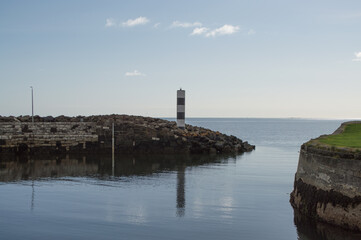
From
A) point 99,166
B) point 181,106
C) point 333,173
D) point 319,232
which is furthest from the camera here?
point 181,106

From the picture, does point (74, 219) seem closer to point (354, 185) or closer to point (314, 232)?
point (314, 232)

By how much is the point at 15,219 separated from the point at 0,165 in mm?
10939

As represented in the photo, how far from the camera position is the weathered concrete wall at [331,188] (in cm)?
802

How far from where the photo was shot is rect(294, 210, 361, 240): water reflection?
314 inches

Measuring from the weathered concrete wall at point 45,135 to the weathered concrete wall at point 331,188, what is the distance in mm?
15895

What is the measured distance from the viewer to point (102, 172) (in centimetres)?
1717

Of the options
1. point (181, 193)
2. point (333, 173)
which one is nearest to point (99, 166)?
point (181, 193)

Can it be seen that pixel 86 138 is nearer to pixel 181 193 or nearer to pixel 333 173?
pixel 181 193

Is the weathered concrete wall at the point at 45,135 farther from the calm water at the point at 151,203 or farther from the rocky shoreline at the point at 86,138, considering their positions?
the calm water at the point at 151,203

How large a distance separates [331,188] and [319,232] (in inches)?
35.3

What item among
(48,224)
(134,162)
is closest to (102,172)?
(134,162)

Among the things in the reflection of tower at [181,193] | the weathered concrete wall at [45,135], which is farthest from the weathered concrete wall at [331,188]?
the weathered concrete wall at [45,135]

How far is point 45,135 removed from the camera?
23641 millimetres

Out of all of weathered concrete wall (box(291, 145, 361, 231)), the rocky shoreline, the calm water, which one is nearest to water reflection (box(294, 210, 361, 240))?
the calm water
